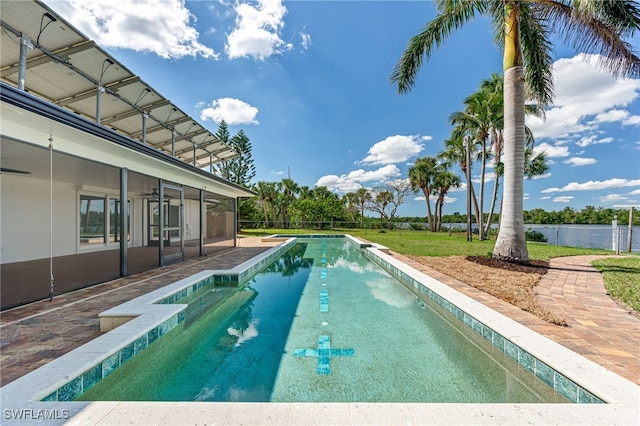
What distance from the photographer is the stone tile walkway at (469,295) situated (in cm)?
266

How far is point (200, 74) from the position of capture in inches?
547

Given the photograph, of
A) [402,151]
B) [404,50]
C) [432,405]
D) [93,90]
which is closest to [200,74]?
[93,90]

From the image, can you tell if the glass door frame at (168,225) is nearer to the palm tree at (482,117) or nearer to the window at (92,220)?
the window at (92,220)

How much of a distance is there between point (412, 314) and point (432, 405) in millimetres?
2819

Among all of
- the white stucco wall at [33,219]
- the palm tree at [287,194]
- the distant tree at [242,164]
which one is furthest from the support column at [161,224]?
the palm tree at [287,194]

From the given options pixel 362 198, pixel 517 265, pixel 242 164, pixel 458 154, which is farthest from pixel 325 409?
pixel 362 198

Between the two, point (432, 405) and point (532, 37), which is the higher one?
point (532, 37)

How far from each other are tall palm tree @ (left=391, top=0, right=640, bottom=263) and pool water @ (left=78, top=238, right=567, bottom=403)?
4.53 metres

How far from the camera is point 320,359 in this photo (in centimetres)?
326

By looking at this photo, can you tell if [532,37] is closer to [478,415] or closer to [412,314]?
[412,314]

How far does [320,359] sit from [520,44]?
31.4 feet

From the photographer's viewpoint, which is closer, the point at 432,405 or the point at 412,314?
the point at 432,405

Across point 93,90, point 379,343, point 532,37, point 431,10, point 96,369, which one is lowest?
point 379,343

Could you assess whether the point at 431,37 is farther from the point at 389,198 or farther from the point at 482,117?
the point at 389,198
